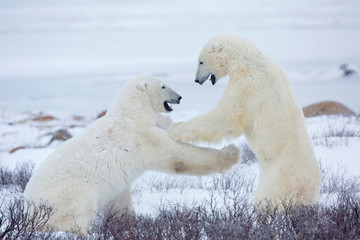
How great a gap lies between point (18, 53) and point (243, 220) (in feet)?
204

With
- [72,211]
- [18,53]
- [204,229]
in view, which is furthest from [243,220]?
[18,53]

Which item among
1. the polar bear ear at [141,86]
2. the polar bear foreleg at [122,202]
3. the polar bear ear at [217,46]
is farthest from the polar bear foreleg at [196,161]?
the polar bear ear at [217,46]

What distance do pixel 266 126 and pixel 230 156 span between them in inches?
18.8

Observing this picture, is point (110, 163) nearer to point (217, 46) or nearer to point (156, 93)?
point (156, 93)

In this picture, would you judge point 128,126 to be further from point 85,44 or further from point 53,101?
point 85,44

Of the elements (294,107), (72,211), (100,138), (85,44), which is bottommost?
(85,44)

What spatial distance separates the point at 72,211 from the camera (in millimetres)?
3963

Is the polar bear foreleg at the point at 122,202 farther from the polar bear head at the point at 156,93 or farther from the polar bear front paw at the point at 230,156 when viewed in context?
the polar bear front paw at the point at 230,156

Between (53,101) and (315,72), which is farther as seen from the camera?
(315,72)

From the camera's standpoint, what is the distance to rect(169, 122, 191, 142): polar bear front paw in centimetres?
420

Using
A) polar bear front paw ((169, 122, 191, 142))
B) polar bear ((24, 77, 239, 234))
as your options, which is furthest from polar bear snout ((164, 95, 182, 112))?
polar bear front paw ((169, 122, 191, 142))

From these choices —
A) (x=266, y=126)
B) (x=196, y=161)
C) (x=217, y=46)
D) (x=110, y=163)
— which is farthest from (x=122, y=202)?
(x=217, y=46)

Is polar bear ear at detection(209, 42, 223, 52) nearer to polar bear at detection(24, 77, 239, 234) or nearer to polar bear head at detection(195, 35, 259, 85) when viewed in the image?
polar bear head at detection(195, 35, 259, 85)

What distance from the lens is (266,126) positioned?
3.99 m
